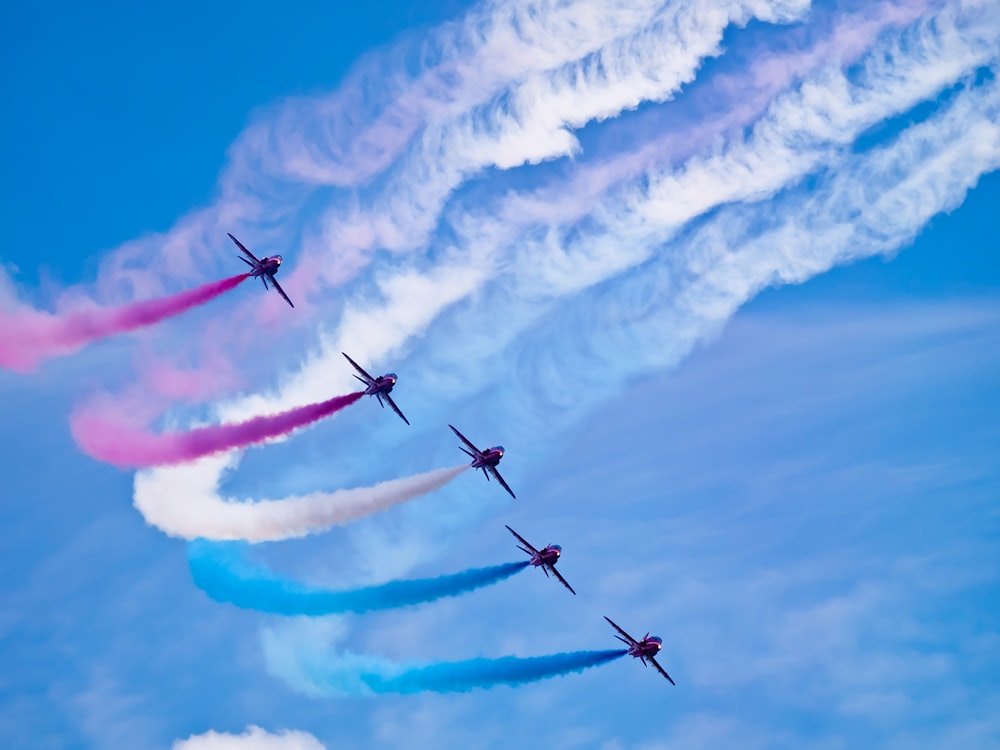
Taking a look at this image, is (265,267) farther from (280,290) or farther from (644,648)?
(644,648)

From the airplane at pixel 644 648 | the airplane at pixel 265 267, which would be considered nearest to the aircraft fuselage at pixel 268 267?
the airplane at pixel 265 267

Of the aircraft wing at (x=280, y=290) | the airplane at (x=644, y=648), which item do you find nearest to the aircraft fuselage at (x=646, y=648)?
the airplane at (x=644, y=648)

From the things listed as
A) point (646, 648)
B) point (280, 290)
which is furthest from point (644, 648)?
point (280, 290)

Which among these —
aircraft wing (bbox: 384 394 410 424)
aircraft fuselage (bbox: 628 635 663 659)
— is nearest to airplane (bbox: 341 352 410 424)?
aircraft wing (bbox: 384 394 410 424)

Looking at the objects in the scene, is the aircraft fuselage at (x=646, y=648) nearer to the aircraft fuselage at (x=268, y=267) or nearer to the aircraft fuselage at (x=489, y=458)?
the aircraft fuselage at (x=489, y=458)

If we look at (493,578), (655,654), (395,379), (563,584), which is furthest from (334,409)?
(655,654)

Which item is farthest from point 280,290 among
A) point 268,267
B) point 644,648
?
Answer: point 644,648

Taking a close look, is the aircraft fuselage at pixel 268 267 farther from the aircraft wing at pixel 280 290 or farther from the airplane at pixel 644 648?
the airplane at pixel 644 648

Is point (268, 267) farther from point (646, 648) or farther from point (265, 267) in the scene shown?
point (646, 648)

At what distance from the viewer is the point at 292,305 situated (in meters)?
67.3

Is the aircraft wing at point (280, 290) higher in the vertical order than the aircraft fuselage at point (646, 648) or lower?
higher

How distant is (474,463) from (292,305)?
1689 cm

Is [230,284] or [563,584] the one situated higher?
[230,284]

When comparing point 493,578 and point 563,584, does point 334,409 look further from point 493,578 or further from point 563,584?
point 563,584
